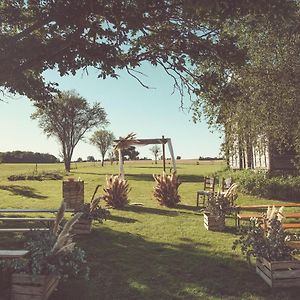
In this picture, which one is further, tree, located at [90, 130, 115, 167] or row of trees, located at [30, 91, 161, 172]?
tree, located at [90, 130, 115, 167]

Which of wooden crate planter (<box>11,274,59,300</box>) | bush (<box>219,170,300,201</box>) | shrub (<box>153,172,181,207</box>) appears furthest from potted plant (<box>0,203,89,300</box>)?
bush (<box>219,170,300,201</box>)

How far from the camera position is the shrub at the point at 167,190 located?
1661cm

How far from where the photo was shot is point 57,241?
5.47 meters

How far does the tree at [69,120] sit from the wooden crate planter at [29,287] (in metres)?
49.9

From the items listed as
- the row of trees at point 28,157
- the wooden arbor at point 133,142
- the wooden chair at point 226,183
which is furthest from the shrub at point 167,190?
the row of trees at point 28,157

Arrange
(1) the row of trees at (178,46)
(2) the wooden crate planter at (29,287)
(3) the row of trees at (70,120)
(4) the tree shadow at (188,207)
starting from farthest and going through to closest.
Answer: (3) the row of trees at (70,120) → (4) the tree shadow at (188,207) → (1) the row of trees at (178,46) → (2) the wooden crate planter at (29,287)

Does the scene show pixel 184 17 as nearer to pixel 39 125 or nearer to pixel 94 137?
pixel 39 125

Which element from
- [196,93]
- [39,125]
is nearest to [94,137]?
[39,125]

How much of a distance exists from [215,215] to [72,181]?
23.3 ft

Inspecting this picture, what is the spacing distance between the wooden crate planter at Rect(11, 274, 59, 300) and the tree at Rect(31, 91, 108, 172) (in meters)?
49.9

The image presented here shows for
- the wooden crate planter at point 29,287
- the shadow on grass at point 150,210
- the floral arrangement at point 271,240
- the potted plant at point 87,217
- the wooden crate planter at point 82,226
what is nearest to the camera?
the wooden crate planter at point 29,287

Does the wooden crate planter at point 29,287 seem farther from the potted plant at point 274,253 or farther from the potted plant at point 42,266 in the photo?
the potted plant at point 274,253

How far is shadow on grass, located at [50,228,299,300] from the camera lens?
6039mm

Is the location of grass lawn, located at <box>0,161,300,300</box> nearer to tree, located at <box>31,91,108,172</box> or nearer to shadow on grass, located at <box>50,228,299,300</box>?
shadow on grass, located at <box>50,228,299,300</box>
